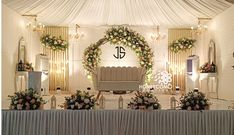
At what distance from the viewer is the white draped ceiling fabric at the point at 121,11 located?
9.25m

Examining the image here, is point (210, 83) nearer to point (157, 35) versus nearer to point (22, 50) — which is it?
point (157, 35)

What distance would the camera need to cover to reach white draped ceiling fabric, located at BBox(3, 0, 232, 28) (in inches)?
364

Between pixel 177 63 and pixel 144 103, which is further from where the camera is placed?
pixel 177 63

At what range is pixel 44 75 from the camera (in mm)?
11953

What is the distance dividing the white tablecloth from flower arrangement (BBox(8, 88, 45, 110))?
156 mm

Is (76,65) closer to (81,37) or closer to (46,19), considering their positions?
(81,37)

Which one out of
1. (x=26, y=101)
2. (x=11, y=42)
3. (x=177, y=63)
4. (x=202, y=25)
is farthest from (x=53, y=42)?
(x=26, y=101)

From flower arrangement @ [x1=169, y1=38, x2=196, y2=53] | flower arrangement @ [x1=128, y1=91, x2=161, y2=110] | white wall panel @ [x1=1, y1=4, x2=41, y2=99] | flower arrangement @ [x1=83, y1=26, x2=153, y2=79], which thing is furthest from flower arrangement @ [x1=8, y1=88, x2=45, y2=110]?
flower arrangement @ [x1=169, y1=38, x2=196, y2=53]

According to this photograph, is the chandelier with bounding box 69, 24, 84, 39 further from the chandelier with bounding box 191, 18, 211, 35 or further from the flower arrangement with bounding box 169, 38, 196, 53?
the chandelier with bounding box 191, 18, 211, 35

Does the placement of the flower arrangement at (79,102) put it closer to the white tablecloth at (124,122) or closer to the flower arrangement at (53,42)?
the white tablecloth at (124,122)

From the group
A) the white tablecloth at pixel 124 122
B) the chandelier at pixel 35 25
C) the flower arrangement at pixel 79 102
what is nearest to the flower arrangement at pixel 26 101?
the white tablecloth at pixel 124 122

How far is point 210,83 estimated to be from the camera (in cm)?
1084

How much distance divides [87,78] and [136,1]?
475 centimetres

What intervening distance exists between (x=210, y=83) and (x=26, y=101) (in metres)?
8.10
